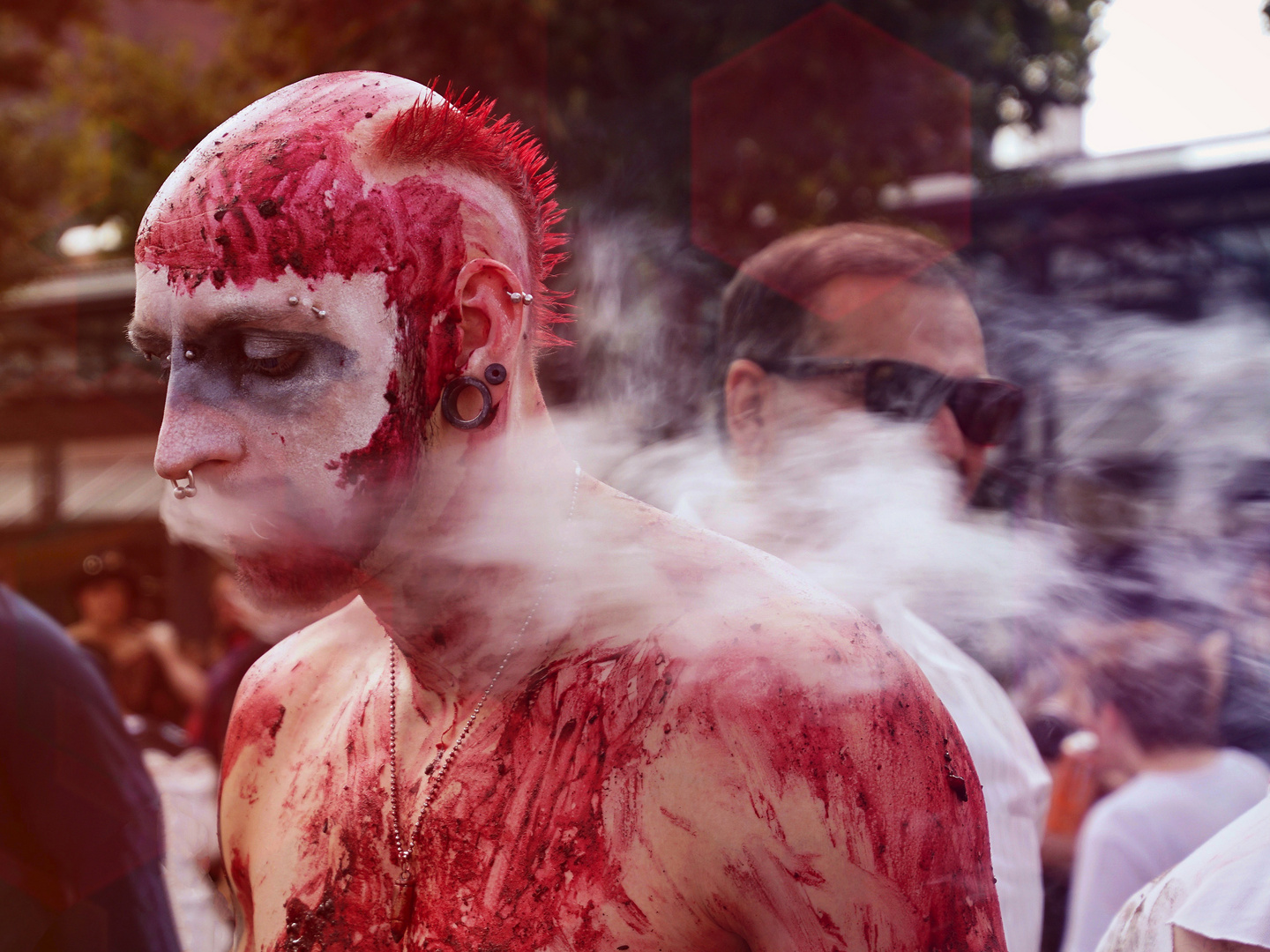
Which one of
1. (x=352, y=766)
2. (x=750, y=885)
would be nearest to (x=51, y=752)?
(x=352, y=766)

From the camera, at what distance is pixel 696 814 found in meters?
1.30

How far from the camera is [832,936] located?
124cm

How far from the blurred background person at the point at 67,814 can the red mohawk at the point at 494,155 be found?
1.91 m

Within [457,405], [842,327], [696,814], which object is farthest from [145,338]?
[842,327]

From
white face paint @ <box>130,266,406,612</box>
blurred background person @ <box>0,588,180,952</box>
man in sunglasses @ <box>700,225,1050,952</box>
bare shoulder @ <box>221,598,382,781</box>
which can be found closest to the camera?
white face paint @ <box>130,266,406,612</box>

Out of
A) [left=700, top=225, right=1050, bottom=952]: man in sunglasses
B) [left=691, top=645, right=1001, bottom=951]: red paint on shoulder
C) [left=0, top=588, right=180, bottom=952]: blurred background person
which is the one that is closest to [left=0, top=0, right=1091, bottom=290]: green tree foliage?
[left=700, top=225, right=1050, bottom=952]: man in sunglasses

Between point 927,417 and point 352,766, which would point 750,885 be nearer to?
point 352,766

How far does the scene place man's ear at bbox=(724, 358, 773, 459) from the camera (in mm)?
2408

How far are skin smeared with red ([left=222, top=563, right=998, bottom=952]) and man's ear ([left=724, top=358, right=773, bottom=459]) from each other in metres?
1.06

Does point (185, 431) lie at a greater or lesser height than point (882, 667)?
greater

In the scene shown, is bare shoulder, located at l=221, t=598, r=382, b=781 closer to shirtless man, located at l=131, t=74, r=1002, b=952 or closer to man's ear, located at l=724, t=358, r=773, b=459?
shirtless man, located at l=131, t=74, r=1002, b=952

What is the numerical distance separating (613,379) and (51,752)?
1778 mm

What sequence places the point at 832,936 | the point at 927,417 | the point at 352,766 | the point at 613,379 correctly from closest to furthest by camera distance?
the point at 832,936 → the point at 352,766 → the point at 927,417 → the point at 613,379

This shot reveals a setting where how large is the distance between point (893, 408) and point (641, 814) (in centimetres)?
128
